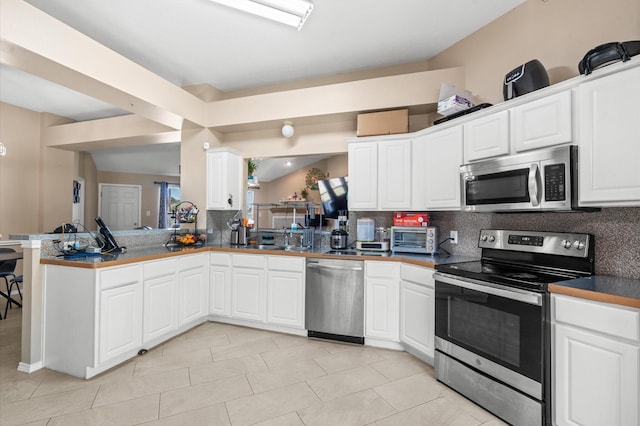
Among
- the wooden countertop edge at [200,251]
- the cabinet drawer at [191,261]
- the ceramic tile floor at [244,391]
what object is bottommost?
the ceramic tile floor at [244,391]

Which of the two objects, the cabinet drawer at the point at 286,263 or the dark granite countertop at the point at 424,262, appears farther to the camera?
the cabinet drawer at the point at 286,263

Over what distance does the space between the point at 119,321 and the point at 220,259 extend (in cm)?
116

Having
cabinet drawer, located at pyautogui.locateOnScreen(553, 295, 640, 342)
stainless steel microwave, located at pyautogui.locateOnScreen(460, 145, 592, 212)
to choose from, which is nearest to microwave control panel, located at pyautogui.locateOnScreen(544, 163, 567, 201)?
stainless steel microwave, located at pyautogui.locateOnScreen(460, 145, 592, 212)

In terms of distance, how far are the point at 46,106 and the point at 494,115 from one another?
6405mm

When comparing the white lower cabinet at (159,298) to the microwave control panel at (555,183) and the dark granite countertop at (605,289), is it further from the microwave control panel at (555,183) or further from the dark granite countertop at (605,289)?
the microwave control panel at (555,183)

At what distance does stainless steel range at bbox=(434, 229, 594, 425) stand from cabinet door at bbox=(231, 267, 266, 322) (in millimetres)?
1769

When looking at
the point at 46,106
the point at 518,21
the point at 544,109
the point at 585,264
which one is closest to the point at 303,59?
the point at 518,21

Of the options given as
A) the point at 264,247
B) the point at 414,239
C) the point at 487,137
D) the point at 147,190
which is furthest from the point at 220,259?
the point at 147,190

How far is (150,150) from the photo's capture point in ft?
22.4

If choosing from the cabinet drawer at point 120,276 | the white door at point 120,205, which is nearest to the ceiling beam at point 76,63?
the cabinet drawer at point 120,276

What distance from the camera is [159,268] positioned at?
9.22ft

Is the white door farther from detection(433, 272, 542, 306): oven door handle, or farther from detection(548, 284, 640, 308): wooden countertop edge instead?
detection(548, 284, 640, 308): wooden countertop edge

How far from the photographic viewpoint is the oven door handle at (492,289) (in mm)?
1672

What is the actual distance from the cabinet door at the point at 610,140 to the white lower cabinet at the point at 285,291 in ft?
7.50
